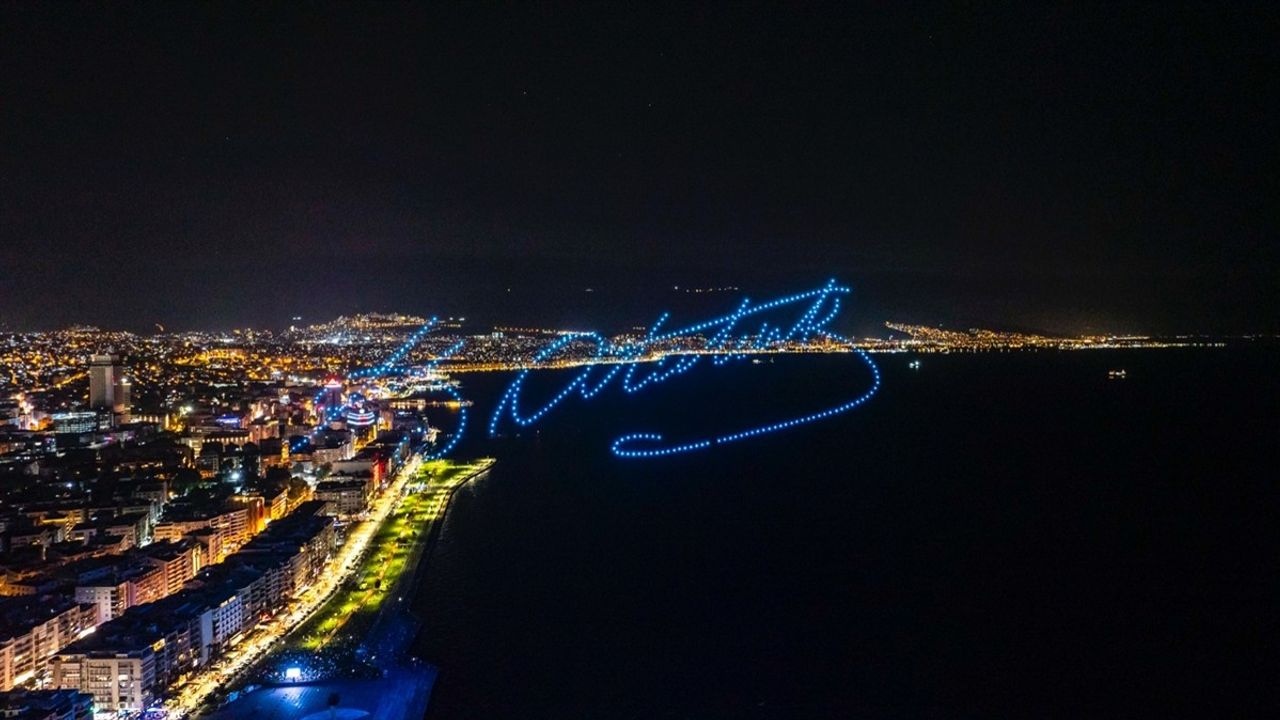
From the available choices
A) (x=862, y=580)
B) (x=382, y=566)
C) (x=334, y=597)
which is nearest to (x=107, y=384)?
(x=382, y=566)

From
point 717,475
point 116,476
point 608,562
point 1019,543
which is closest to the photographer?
point 608,562

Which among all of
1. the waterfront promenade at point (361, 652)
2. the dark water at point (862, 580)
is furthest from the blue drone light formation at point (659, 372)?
the waterfront promenade at point (361, 652)

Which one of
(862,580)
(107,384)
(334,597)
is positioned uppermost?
(107,384)

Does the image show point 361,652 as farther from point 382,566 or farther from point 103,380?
point 103,380

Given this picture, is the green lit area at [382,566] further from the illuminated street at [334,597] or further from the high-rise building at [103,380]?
the high-rise building at [103,380]

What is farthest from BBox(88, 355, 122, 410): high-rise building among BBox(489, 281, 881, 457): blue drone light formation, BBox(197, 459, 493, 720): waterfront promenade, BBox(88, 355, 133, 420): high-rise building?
BBox(197, 459, 493, 720): waterfront promenade

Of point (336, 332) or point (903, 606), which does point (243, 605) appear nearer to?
point (903, 606)

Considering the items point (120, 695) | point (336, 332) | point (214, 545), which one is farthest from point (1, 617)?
point (336, 332)
